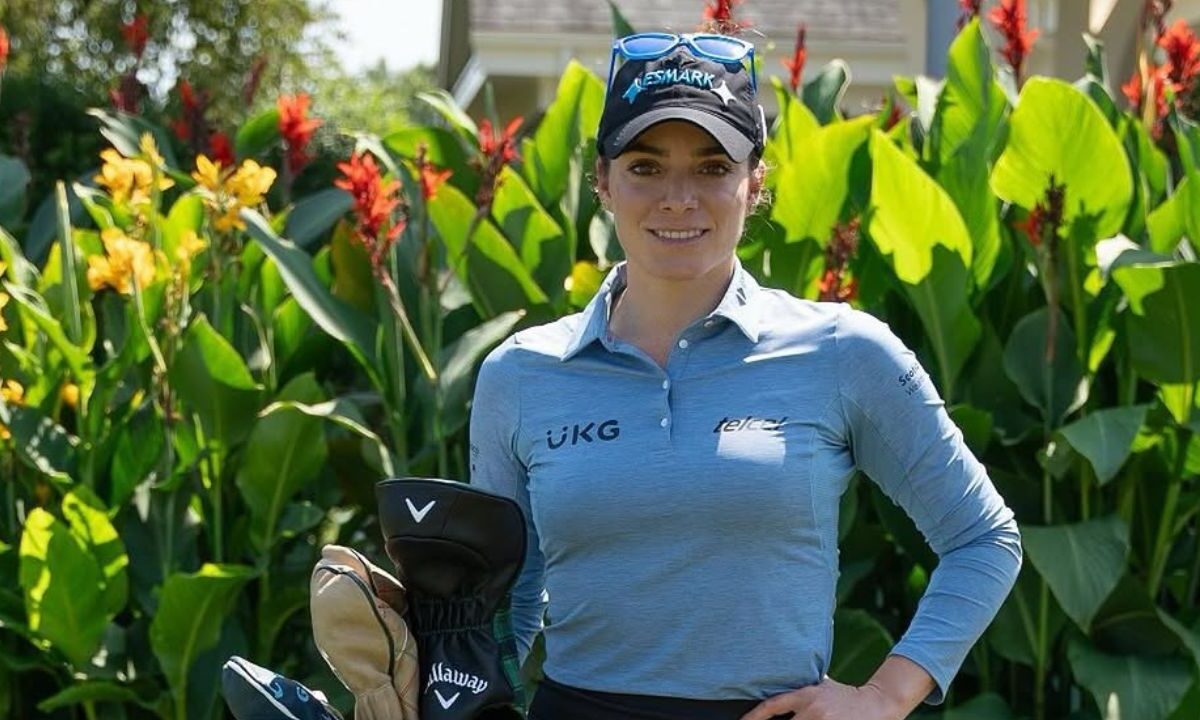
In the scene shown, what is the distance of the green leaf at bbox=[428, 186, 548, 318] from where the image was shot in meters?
4.69

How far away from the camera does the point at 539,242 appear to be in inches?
191

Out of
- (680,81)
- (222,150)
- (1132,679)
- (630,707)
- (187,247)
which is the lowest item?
(1132,679)

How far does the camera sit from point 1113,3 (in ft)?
31.2

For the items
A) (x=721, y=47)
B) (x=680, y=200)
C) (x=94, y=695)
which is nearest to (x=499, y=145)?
(x=94, y=695)

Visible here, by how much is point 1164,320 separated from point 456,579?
2.54 m

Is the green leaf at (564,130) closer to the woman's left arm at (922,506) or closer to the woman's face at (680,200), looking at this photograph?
the woman's face at (680,200)

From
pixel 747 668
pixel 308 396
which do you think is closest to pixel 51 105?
pixel 308 396

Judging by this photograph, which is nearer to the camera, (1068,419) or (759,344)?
(759,344)

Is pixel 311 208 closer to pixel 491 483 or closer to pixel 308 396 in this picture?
pixel 308 396

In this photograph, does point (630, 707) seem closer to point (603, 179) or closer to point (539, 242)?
point (603, 179)

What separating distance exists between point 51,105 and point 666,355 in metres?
5.81

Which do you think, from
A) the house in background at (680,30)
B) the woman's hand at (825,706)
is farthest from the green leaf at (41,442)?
the house in background at (680,30)

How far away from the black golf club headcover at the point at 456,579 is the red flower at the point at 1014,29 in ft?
10.2

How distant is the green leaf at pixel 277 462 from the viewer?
4586mm
